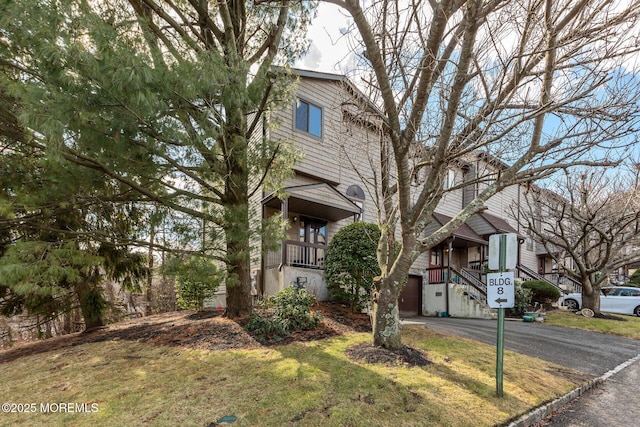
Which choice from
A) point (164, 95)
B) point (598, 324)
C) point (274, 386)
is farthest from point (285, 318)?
point (598, 324)

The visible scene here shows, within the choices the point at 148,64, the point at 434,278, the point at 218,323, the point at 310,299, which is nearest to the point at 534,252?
the point at 434,278

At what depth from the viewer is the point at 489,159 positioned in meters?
7.36

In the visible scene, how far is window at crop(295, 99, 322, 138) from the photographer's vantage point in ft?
41.1

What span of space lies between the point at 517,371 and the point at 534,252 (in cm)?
2187

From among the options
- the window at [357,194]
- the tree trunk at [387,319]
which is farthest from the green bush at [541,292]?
the tree trunk at [387,319]

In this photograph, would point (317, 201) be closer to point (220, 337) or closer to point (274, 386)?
point (220, 337)

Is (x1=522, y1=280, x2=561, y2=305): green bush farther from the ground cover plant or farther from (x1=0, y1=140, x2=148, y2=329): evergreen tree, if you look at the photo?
(x1=0, y1=140, x2=148, y2=329): evergreen tree

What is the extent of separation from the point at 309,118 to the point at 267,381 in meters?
10.2

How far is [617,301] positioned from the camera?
1650cm

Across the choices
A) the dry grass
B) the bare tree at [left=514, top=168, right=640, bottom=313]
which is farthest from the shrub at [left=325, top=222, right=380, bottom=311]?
the bare tree at [left=514, top=168, right=640, bottom=313]

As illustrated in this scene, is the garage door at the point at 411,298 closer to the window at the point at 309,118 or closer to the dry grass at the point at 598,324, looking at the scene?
the dry grass at the point at 598,324

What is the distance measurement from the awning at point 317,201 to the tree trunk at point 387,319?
→ 17.7 ft

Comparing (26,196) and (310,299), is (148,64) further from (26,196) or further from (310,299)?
(310,299)

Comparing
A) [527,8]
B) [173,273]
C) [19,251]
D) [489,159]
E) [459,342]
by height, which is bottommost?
[459,342]
